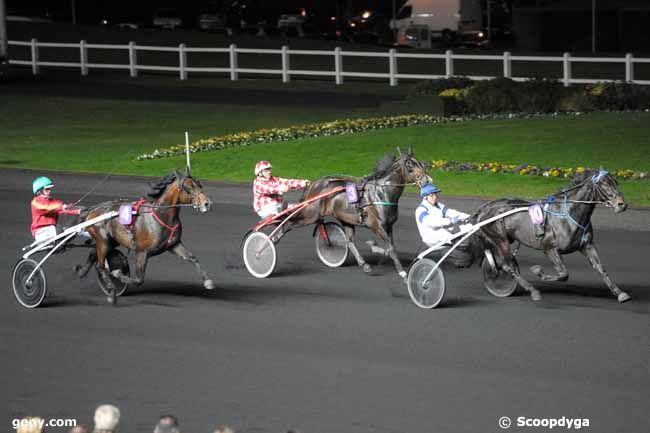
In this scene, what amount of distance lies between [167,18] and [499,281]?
2078 inches

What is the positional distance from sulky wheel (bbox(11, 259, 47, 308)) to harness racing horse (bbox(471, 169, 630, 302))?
4760mm

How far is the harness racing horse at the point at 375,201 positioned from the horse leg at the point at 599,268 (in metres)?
1.99

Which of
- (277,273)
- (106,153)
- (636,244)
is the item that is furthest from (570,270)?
(106,153)

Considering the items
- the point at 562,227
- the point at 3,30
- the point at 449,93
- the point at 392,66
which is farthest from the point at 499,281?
the point at 3,30

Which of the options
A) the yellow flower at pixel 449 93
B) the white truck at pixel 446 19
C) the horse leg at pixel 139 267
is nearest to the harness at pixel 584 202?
the horse leg at pixel 139 267

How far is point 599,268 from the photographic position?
12938mm

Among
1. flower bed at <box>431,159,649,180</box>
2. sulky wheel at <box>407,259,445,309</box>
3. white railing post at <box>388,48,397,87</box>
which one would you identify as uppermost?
white railing post at <box>388,48,397,87</box>

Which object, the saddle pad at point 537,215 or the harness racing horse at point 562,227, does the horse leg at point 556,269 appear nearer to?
the harness racing horse at point 562,227

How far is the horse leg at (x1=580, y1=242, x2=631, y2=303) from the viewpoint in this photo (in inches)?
510

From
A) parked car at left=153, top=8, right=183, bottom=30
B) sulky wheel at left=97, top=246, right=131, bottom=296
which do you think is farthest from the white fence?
sulky wheel at left=97, top=246, right=131, bottom=296

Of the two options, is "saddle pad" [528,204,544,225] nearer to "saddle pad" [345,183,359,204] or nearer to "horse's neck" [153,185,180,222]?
"saddle pad" [345,183,359,204]

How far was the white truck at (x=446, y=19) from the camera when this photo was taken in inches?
2050

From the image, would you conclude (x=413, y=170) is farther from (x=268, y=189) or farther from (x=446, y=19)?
(x=446, y=19)

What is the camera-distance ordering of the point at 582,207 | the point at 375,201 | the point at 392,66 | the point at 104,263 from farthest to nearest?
the point at 392,66 → the point at 375,201 → the point at 104,263 → the point at 582,207
